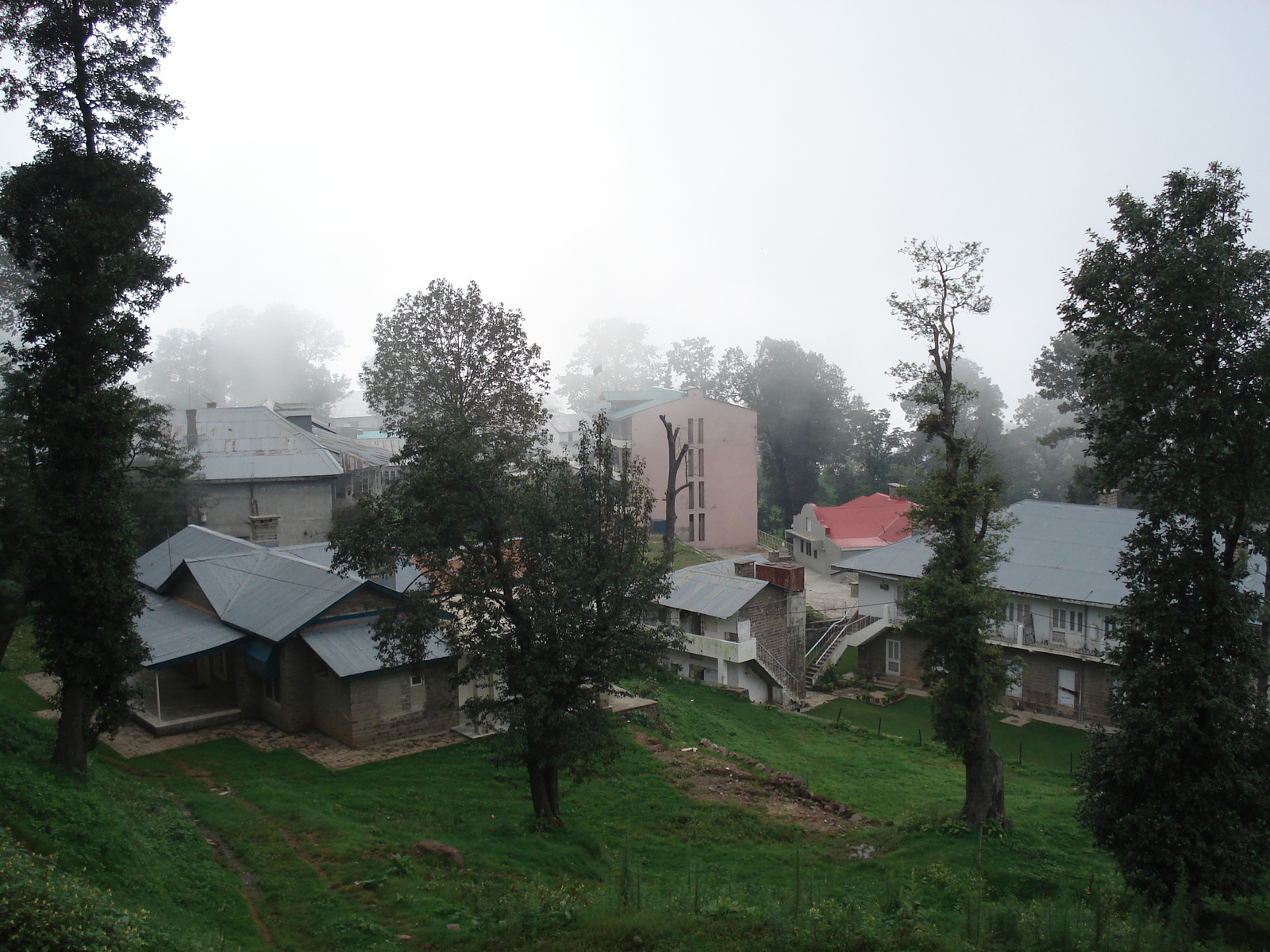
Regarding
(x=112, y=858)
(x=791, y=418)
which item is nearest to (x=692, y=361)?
(x=791, y=418)

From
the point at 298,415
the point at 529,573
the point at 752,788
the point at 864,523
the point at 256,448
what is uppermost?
the point at 298,415

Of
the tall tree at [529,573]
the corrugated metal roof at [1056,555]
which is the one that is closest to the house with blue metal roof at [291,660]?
the tall tree at [529,573]

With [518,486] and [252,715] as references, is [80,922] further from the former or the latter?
[252,715]

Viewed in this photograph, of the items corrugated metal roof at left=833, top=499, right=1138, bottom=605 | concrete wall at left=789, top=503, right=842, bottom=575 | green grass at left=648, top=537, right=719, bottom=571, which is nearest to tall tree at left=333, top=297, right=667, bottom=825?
corrugated metal roof at left=833, top=499, right=1138, bottom=605

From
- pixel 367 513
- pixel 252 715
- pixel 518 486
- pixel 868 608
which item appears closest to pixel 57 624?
pixel 367 513

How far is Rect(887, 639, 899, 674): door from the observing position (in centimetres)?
3488

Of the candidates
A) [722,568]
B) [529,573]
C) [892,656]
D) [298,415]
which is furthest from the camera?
[298,415]

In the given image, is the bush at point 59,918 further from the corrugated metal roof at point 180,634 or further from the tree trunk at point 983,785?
the tree trunk at point 983,785

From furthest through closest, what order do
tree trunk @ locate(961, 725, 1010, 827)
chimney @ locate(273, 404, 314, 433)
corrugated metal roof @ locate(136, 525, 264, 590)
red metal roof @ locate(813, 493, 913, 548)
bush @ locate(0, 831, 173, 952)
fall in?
1. red metal roof @ locate(813, 493, 913, 548)
2. chimney @ locate(273, 404, 314, 433)
3. corrugated metal roof @ locate(136, 525, 264, 590)
4. tree trunk @ locate(961, 725, 1010, 827)
5. bush @ locate(0, 831, 173, 952)

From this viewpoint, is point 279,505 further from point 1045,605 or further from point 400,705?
point 1045,605

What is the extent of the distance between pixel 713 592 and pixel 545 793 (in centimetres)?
1652

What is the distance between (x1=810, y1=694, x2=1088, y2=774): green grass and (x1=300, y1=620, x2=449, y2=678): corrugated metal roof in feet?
52.6

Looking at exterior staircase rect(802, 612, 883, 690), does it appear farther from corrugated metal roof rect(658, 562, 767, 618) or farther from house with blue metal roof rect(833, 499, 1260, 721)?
corrugated metal roof rect(658, 562, 767, 618)

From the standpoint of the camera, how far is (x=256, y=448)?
41688mm
